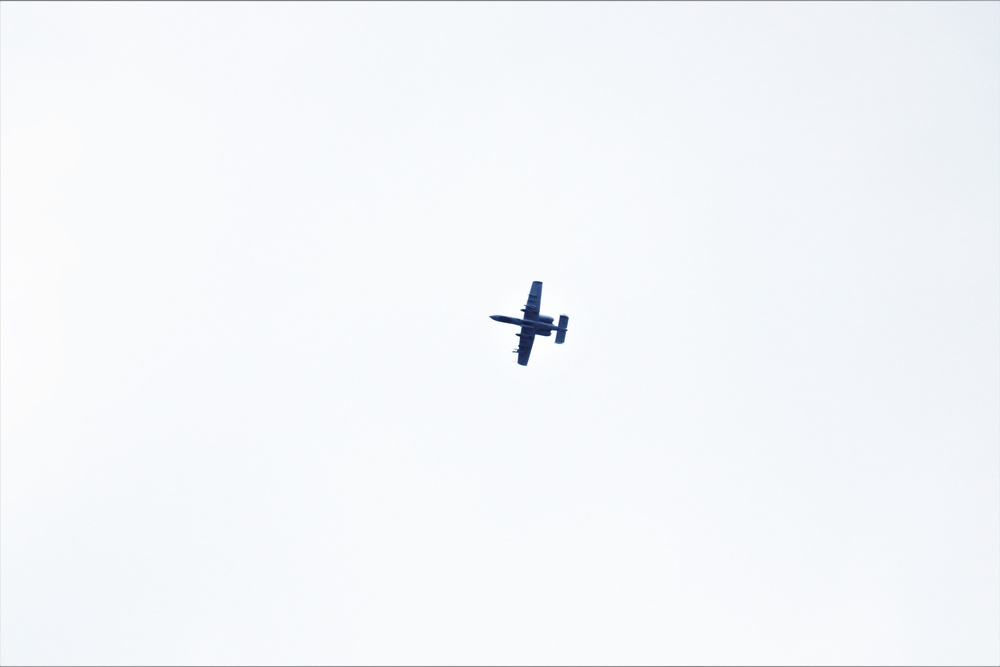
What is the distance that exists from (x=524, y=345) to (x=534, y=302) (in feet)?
24.4

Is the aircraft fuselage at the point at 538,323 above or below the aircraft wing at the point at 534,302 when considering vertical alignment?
below

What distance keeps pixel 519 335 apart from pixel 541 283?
875 centimetres

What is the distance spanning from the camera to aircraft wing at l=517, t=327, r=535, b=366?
449 ft

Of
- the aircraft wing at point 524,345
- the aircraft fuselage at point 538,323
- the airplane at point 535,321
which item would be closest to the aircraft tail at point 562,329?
the airplane at point 535,321

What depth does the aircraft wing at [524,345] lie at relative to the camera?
13700 centimetres

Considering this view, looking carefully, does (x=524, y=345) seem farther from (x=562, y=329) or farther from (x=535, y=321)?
(x=562, y=329)

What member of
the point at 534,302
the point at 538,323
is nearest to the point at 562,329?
the point at 538,323

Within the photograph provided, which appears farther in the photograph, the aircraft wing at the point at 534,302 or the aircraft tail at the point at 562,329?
the aircraft tail at the point at 562,329

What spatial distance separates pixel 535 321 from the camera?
443 ft

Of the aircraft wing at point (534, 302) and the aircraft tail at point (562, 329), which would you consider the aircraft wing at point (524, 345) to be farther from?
the aircraft tail at point (562, 329)

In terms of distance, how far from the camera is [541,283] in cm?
13525

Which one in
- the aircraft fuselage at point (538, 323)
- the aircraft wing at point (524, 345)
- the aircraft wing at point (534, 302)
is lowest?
the aircraft wing at point (524, 345)

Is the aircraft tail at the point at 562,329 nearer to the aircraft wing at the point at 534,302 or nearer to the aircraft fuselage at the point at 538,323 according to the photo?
the aircraft fuselage at the point at 538,323

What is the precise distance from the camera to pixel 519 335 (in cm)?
13775
